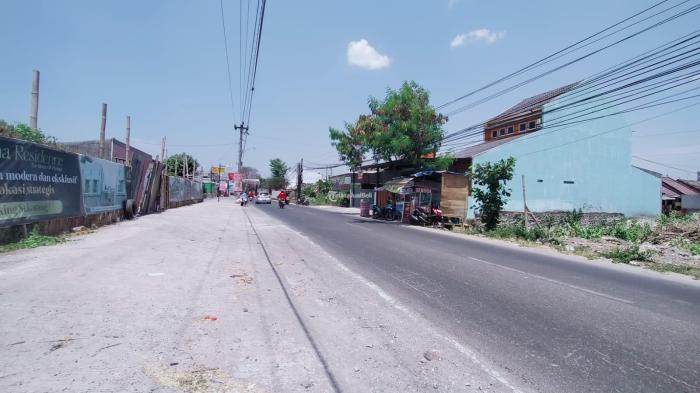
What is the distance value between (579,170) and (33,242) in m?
33.2

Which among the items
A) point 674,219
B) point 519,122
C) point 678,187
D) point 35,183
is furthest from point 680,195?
point 35,183

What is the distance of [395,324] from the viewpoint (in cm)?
538

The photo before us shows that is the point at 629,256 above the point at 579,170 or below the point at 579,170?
below

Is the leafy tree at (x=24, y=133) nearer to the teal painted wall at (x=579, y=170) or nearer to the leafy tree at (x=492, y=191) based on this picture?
the leafy tree at (x=492, y=191)

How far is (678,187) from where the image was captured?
42.2 m

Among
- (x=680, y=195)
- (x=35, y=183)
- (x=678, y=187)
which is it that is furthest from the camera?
(x=678, y=187)

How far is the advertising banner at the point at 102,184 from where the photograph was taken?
12922 millimetres

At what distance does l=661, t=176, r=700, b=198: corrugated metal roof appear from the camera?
1617 inches

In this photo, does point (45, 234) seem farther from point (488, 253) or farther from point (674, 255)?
Answer: point (674, 255)

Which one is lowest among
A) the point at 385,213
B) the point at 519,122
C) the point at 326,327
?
the point at 326,327

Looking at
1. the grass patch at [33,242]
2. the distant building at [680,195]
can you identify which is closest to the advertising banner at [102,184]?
the grass patch at [33,242]

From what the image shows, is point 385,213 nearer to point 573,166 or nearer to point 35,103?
point 573,166

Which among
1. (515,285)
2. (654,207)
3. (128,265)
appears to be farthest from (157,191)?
(654,207)

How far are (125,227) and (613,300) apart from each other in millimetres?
13896
